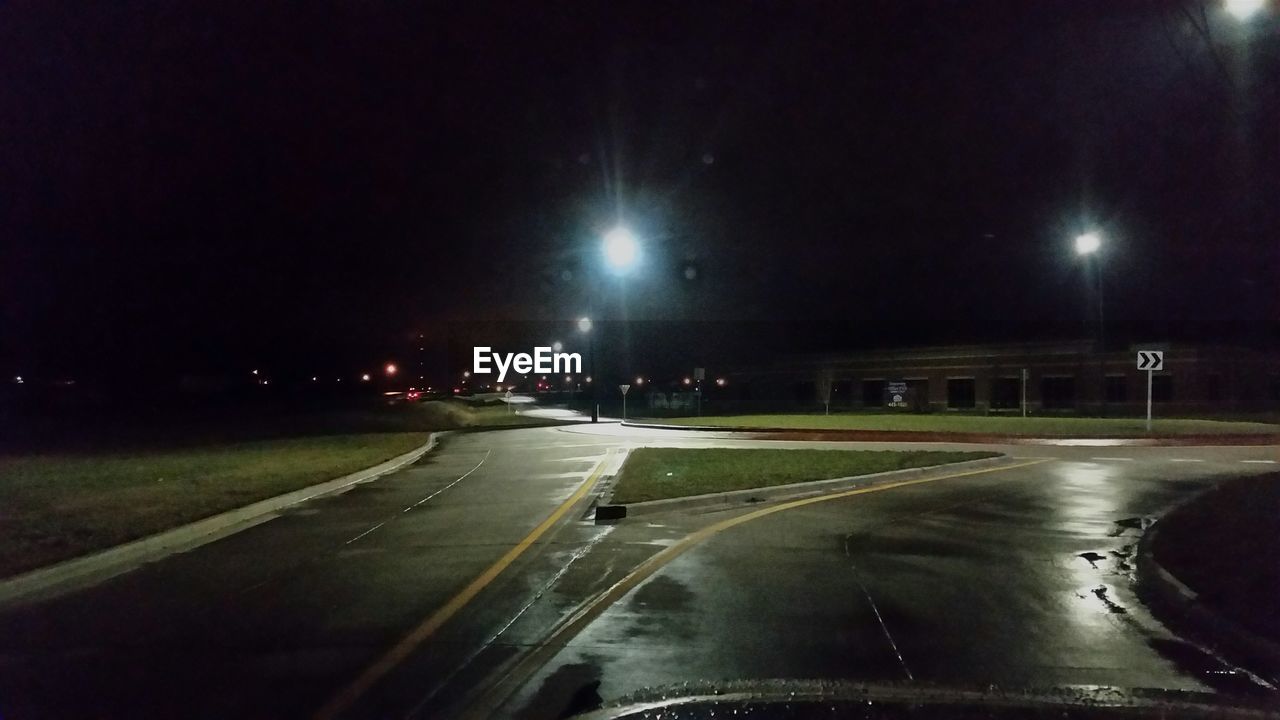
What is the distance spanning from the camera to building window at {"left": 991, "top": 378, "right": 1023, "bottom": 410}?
5762 cm

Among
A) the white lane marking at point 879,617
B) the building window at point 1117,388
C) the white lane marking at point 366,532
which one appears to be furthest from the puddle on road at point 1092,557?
the building window at point 1117,388

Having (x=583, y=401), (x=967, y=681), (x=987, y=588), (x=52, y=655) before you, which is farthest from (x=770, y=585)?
(x=583, y=401)

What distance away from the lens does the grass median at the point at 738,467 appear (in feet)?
51.8

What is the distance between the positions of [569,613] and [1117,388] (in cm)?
5347

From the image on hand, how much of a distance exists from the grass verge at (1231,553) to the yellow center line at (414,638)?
21.0ft

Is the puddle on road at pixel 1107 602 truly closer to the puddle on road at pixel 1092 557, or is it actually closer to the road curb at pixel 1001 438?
the puddle on road at pixel 1092 557

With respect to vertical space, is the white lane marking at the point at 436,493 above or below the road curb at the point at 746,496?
below

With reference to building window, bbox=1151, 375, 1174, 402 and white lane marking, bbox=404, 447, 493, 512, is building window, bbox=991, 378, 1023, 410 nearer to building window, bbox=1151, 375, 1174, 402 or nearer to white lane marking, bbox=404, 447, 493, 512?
building window, bbox=1151, 375, 1174, 402

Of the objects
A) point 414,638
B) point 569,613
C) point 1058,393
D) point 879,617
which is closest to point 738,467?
point 879,617

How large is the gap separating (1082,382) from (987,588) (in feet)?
168

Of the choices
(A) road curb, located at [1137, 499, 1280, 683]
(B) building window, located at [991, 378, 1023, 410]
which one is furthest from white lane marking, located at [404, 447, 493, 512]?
(B) building window, located at [991, 378, 1023, 410]

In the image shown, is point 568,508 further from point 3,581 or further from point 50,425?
point 50,425

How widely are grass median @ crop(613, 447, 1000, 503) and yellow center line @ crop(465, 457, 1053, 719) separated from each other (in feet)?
4.87

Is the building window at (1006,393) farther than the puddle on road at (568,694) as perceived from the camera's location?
Yes
